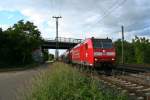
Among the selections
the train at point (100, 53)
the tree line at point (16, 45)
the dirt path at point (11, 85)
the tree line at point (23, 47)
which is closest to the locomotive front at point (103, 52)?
the train at point (100, 53)

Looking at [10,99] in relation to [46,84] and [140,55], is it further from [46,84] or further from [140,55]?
[140,55]

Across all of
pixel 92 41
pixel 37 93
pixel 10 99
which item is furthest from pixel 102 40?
pixel 37 93

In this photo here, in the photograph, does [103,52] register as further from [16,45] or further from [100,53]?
[16,45]

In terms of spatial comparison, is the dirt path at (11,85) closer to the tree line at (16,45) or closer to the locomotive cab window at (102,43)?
the locomotive cab window at (102,43)

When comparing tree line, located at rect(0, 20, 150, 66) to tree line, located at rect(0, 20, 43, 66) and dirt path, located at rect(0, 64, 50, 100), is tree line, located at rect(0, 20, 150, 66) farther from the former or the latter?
dirt path, located at rect(0, 64, 50, 100)

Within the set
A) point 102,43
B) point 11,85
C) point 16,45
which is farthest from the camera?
point 16,45

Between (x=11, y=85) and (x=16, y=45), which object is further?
(x=16, y=45)

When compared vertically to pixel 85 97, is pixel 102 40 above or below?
above

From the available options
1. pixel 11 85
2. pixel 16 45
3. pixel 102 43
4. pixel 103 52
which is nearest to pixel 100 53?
pixel 103 52

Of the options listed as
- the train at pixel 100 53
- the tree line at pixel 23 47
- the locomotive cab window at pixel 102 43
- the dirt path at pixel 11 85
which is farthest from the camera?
the tree line at pixel 23 47

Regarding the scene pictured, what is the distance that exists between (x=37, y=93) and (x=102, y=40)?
18.5 meters

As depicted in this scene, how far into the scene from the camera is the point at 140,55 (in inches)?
2323

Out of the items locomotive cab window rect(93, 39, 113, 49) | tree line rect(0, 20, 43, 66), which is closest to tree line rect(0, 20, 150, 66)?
tree line rect(0, 20, 43, 66)

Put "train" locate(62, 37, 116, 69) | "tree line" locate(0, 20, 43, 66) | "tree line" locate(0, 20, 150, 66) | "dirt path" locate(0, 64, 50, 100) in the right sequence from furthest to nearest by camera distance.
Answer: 1. "tree line" locate(0, 20, 43, 66)
2. "tree line" locate(0, 20, 150, 66)
3. "train" locate(62, 37, 116, 69)
4. "dirt path" locate(0, 64, 50, 100)
